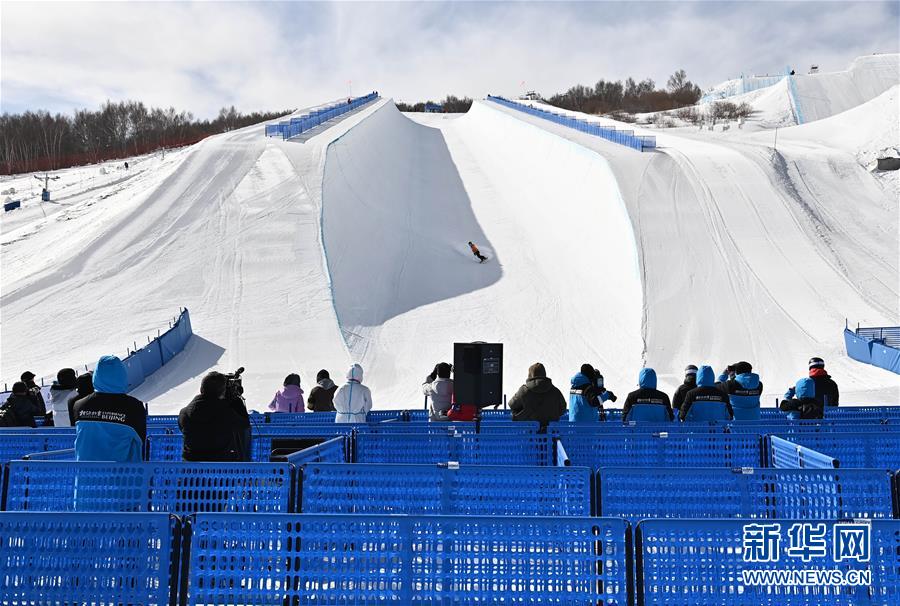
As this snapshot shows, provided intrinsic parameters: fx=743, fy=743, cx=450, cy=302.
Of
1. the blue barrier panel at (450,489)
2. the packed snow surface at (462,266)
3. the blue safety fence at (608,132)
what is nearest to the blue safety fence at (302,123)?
the packed snow surface at (462,266)

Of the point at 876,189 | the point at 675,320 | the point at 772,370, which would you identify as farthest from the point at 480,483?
the point at 876,189

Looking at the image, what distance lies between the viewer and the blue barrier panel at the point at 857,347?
18.5 m

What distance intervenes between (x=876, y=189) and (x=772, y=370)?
18960mm

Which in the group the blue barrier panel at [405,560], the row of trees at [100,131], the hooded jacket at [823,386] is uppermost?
the row of trees at [100,131]

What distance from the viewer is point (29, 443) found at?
6898 mm

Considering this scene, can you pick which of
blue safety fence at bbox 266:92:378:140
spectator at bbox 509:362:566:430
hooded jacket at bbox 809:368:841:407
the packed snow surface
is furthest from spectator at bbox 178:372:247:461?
blue safety fence at bbox 266:92:378:140

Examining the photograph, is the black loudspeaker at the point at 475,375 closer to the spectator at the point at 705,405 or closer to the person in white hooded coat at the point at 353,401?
the person in white hooded coat at the point at 353,401

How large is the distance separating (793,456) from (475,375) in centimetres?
400

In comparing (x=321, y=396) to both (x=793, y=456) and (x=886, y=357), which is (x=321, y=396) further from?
(x=886, y=357)

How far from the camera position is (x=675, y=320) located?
21.0 meters

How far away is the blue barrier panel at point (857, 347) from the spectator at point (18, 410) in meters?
18.2

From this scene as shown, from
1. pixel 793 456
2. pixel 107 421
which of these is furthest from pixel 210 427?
pixel 793 456

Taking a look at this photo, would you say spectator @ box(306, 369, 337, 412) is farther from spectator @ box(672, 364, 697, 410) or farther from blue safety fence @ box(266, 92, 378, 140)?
blue safety fence @ box(266, 92, 378, 140)

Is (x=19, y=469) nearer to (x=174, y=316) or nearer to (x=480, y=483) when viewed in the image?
(x=480, y=483)
